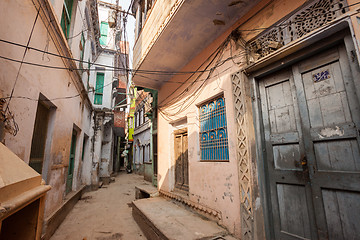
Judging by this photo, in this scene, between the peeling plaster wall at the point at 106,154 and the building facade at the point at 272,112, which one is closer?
the building facade at the point at 272,112

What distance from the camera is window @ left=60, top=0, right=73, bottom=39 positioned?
521 centimetres

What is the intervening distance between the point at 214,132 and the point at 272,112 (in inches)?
56.0

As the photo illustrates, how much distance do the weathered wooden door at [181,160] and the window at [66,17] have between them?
468cm

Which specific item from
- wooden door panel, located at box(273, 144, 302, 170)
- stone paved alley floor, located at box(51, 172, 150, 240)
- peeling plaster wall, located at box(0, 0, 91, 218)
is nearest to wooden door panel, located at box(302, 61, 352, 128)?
wooden door panel, located at box(273, 144, 302, 170)

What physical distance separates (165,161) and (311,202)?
470 cm

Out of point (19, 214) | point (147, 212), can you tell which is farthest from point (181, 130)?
point (19, 214)

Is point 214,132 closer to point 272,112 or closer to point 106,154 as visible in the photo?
point 272,112

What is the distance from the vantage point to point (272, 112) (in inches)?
120

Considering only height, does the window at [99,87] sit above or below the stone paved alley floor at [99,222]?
above

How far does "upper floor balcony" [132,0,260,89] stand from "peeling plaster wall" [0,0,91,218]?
2.43 metres

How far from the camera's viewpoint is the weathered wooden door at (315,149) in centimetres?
213

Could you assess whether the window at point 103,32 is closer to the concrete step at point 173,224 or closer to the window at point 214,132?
the window at point 214,132

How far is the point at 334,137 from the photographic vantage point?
2264 millimetres

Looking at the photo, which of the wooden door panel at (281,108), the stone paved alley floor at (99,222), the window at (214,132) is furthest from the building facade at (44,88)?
the wooden door panel at (281,108)
